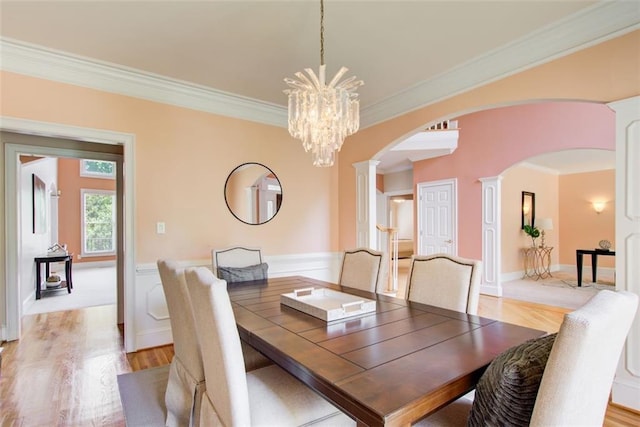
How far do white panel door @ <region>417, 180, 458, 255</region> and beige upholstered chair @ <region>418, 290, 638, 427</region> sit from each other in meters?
5.18

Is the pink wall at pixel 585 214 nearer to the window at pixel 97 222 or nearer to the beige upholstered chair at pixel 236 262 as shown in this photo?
the beige upholstered chair at pixel 236 262

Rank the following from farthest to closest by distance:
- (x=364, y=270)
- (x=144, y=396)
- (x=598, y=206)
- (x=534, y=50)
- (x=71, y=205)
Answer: (x=71, y=205), (x=598, y=206), (x=364, y=270), (x=534, y=50), (x=144, y=396)

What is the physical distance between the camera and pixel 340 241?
4.44 meters

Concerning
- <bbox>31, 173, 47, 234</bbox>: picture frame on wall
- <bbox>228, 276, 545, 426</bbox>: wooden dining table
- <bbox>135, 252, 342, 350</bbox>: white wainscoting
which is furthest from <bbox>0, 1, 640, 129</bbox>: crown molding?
<bbox>31, 173, 47, 234</bbox>: picture frame on wall

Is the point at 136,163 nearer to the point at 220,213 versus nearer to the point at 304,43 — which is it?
the point at 220,213

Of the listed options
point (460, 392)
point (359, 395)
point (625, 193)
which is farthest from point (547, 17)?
point (359, 395)

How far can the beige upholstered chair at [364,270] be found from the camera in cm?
246

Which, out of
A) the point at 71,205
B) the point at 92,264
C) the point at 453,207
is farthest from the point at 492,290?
the point at 71,205

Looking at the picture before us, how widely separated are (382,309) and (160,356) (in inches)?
89.5

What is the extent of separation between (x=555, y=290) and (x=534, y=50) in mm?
4843

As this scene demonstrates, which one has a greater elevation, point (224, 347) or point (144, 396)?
point (224, 347)

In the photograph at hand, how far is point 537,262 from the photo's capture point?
7270 mm

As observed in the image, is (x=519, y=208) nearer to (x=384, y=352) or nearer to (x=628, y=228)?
(x=628, y=228)

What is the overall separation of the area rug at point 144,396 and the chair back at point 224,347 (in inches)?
42.9
